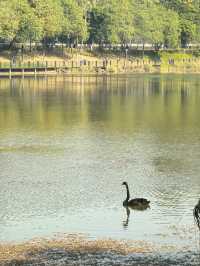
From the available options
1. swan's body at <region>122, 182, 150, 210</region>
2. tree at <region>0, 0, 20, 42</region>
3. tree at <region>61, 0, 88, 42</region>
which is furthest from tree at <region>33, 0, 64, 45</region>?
swan's body at <region>122, 182, 150, 210</region>

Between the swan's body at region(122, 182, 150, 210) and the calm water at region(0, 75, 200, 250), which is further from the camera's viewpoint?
the swan's body at region(122, 182, 150, 210)

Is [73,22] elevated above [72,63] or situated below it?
above

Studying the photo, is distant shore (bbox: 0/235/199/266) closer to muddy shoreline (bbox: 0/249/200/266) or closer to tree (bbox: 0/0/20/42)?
muddy shoreline (bbox: 0/249/200/266)

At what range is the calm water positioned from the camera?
33969 mm

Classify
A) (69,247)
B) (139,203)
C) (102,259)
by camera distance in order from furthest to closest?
(139,203)
(69,247)
(102,259)

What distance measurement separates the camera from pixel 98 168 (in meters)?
47.9

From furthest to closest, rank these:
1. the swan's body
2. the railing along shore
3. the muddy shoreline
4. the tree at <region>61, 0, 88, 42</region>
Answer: the tree at <region>61, 0, 88, 42</region>
the railing along shore
the swan's body
the muddy shoreline

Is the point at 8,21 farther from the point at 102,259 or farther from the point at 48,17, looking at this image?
the point at 102,259

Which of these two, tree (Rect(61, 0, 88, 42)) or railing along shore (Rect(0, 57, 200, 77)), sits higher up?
tree (Rect(61, 0, 88, 42))

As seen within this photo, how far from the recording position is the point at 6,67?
16175 cm

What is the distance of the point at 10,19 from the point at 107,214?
438 ft

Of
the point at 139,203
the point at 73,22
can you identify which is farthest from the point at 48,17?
the point at 139,203

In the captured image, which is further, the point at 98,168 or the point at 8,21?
the point at 8,21

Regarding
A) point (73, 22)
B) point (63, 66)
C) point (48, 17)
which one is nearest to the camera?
point (63, 66)
